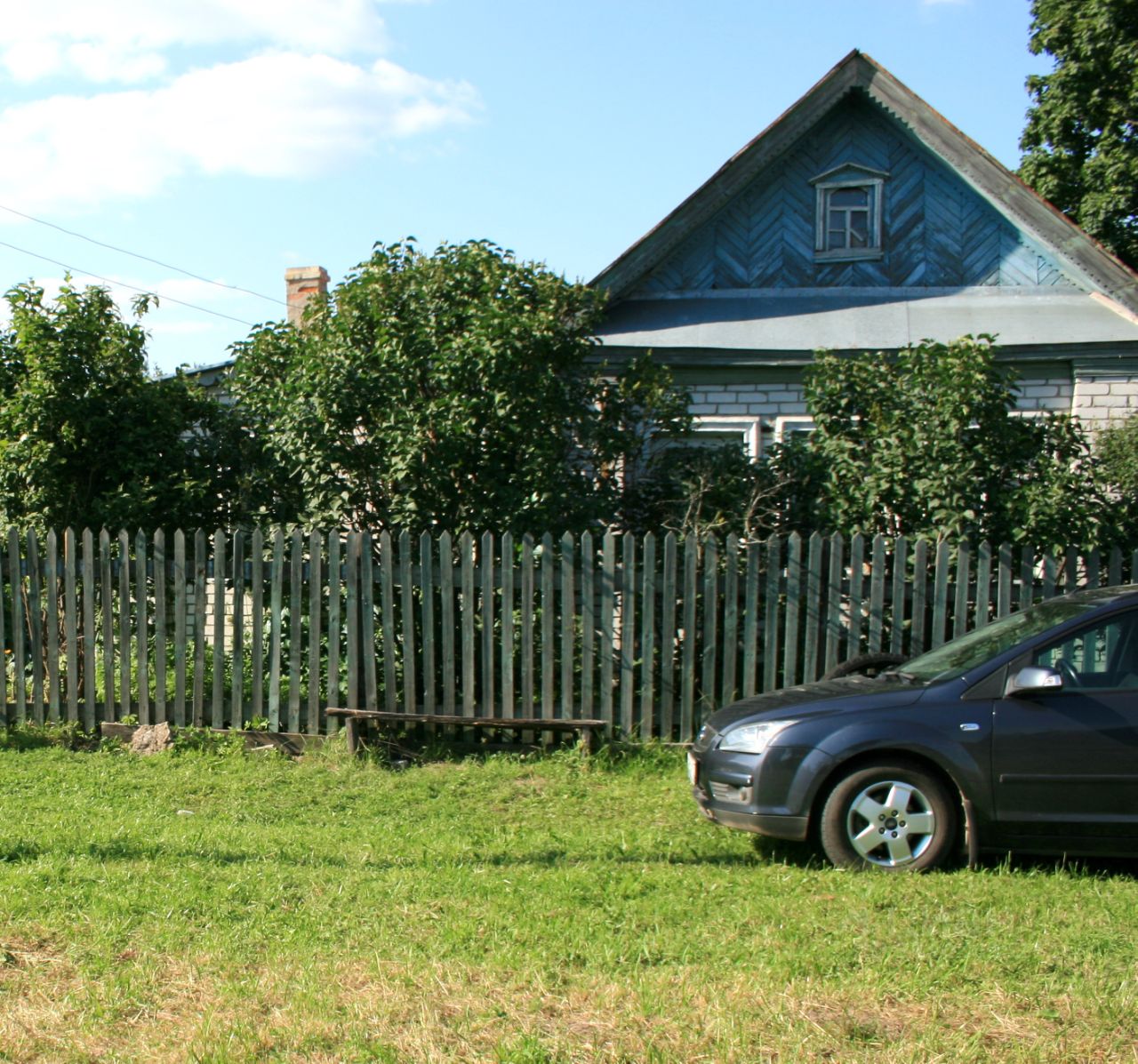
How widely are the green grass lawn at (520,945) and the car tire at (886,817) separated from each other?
0.64ft

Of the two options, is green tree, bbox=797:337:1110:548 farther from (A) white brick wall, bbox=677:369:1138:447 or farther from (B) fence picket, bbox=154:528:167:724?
(B) fence picket, bbox=154:528:167:724

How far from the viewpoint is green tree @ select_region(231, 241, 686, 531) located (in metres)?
9.02

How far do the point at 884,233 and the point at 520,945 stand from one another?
1097 cm

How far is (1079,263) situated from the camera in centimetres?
1309

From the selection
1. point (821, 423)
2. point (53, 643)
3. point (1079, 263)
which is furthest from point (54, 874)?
point (1079, 263)

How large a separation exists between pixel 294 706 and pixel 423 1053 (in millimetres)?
5239

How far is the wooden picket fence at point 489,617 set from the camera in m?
8.46

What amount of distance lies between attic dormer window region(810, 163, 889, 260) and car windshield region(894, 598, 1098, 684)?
790 centimetres

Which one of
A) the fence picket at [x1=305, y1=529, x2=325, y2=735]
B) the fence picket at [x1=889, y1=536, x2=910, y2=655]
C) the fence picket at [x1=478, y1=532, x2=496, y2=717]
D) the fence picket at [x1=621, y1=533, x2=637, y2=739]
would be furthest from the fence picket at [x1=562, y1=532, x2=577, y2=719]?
the fence picket at [x1=889, y1=536, x2=910, y2=655]

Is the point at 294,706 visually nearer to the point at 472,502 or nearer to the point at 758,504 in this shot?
the point at 472,502

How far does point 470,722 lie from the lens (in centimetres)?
858

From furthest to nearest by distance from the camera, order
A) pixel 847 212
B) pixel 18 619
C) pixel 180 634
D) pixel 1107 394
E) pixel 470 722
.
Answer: pixel 847 212 < pixel 1107 394 < pixel 18 619 < pixel 180 634 < pixel 470 722

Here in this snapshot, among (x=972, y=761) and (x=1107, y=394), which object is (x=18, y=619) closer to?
(x=972, y=761)

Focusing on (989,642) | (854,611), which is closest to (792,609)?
(854,611)
